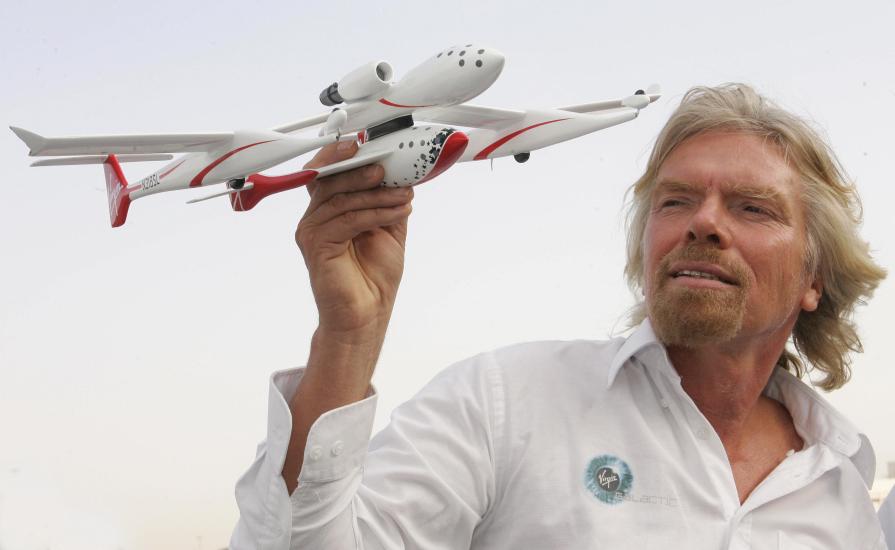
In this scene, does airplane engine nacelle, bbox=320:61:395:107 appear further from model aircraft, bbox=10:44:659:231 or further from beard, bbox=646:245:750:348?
beard, bbox=646:245:750:348

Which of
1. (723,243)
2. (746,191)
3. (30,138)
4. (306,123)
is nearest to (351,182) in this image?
(306,123)

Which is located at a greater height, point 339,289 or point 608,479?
point 339,289

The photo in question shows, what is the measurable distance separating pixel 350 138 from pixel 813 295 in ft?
8.95

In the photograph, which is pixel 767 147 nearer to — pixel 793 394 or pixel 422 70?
pixel 793 394

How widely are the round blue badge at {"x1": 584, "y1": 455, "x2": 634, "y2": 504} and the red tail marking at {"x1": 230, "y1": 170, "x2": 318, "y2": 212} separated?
178 centimetres

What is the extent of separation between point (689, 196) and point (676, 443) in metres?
1.15

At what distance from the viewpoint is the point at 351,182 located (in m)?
3.48

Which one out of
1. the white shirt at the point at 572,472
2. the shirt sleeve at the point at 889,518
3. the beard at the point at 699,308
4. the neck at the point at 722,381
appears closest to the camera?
the white shirt at the point at 572,472

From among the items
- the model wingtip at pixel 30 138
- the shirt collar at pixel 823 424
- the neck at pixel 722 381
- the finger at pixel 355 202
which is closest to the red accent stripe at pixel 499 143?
the finger at pixel 355 202

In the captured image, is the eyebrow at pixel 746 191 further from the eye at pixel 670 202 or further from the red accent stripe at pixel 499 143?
the red accent stripe at pixel 499 143

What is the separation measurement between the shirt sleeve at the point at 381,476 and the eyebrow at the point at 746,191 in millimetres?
1270

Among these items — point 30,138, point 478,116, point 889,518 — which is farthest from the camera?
point 889,518

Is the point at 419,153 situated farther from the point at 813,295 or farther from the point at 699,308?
the point at 813,295

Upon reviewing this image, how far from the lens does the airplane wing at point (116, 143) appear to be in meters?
3.34
